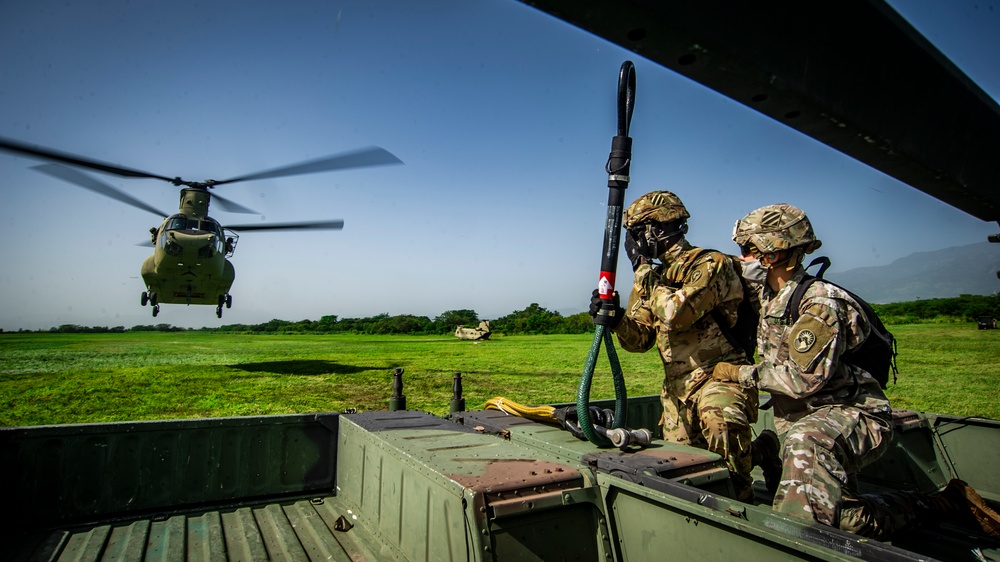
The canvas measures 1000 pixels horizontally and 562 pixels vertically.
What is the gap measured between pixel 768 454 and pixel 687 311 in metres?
1.08

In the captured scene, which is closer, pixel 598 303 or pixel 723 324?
pixel 598 303

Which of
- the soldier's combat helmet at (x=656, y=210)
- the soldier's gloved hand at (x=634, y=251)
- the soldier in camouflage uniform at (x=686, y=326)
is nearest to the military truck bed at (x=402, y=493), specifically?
the soldier in camouflage uniform at (x=686, y=326)

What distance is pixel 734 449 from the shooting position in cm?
320

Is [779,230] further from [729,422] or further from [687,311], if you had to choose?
[729,422]

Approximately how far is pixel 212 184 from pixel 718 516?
21.8 metres

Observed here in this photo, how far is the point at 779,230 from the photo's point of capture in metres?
3.19

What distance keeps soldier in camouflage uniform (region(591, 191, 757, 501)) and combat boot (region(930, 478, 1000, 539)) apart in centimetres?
105

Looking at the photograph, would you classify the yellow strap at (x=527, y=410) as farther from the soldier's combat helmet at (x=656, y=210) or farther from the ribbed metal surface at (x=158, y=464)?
the soldier's combat helmet at (x=656, y=210)

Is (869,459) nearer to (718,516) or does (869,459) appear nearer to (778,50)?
(718,516)

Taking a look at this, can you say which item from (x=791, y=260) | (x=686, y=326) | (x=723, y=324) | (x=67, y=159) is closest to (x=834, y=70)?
(x=791, y=260)

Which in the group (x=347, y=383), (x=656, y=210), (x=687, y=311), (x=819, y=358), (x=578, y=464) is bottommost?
(x=347, y=383)

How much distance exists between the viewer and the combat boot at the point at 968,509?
308 cm

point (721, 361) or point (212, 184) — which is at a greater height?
point (212, 184)

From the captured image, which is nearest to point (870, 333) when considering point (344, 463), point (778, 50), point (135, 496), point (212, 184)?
point (778, 50)
